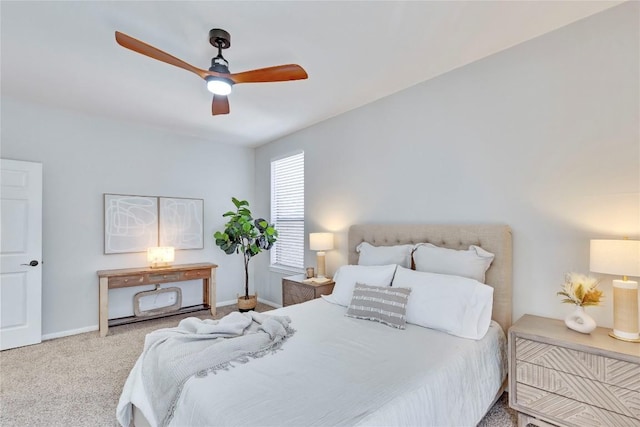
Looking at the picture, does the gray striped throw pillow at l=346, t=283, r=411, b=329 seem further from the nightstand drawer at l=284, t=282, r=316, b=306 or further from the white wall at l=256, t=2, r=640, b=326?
the nightstand drawer at l=284, t=282, r=316, b=306

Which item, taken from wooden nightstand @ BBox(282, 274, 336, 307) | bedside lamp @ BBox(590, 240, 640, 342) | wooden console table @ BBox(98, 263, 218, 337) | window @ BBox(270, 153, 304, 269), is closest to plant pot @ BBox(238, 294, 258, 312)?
wooden console table @ BBox(98, 263, 218, 337)

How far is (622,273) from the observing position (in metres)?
1.73

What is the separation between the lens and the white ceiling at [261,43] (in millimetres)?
1979

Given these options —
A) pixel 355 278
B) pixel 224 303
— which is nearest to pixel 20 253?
pixel 224 303

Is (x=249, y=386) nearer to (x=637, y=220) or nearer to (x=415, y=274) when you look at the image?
(x=415, y=274)

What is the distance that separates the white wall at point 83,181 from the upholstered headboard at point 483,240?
3384 millimetres

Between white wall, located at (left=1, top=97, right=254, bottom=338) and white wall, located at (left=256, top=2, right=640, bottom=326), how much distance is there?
3286mm

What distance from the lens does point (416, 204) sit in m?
3.08

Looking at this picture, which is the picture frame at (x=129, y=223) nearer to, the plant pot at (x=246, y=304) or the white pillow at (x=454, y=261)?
the plant pot at (x=246, y=304)

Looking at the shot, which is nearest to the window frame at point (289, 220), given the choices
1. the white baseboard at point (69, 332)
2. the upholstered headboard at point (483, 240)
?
the upholstered headboard at point (483, 240)

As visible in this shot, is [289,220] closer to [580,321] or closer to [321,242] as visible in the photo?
[321,242]

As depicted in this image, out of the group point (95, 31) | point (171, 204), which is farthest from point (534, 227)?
point (171, 204)

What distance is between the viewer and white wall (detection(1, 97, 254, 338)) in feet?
12.0

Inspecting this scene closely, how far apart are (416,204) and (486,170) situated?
28.6 inches
